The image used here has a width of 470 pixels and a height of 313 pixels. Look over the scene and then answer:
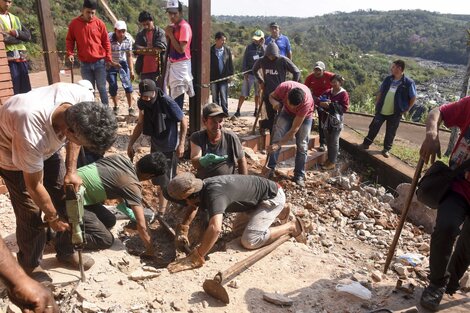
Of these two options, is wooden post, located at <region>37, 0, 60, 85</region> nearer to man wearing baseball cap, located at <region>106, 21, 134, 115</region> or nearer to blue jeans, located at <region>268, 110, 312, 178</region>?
man wearing baseball cap, located at <region>106, 21, 134, 115</region>

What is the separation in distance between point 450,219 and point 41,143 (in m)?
2.81

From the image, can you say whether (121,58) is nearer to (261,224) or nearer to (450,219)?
→ (261,224)

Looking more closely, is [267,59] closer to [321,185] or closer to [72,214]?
[321,185]

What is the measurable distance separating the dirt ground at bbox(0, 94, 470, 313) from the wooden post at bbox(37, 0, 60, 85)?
2.33 meters

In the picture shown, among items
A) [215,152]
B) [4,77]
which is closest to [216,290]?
[215,152]

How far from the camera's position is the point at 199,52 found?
5.05m

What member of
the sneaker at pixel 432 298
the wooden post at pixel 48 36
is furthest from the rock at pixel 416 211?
the wooden post at pixel 48 36

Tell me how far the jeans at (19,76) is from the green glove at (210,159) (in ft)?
10.0

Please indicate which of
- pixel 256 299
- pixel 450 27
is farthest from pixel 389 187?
pixel 450 27

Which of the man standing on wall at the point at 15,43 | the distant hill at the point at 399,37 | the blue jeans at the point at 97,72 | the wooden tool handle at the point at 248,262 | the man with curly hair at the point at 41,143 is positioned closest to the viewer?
the man with curly hair at the point at 41,143

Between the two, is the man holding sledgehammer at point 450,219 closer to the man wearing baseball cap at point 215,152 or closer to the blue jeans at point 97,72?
the man wearing baseball cap at point 215,152

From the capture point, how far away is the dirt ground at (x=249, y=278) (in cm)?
284

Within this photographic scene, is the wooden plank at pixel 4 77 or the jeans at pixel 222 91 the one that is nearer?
the wooden plank at pixel 4 77

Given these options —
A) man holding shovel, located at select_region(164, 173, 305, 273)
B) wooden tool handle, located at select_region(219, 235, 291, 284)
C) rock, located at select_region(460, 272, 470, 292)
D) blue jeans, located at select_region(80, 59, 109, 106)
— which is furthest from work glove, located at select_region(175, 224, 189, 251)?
blue jeans, located at select_region(80, 59, 109, 106)
